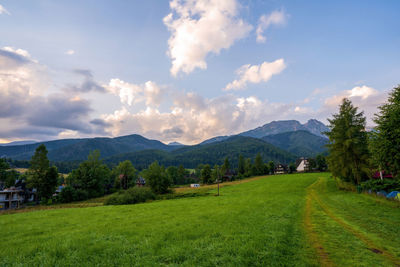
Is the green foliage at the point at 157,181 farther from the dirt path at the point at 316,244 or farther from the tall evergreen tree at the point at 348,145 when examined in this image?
the dirt path at the point at 316,244

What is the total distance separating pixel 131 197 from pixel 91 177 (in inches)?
1455

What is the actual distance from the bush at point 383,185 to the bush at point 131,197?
4915cm

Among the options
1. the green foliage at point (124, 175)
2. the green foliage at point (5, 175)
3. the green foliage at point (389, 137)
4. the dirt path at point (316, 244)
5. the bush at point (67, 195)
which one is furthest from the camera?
the green foliage at point (124, 175)

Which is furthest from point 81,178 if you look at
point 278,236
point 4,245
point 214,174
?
point 278,236

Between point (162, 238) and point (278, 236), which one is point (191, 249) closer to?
point (162, 238)

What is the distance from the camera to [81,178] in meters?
73.2

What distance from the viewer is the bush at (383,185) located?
26.4 metres

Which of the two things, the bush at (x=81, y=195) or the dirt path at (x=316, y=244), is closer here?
the dirt path at (x=316, y=244)

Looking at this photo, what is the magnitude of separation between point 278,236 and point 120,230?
1097cm

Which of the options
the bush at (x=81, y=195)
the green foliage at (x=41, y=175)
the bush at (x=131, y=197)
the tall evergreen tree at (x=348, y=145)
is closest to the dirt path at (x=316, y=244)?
the tall evergreen tree at (x=348, y=145)

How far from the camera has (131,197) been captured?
48156 millimetres

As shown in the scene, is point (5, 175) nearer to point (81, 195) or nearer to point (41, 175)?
point (41, 175)

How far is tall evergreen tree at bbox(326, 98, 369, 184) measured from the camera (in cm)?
3484

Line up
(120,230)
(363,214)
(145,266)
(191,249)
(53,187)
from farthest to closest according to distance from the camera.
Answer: (53,187) < (363,214) < (120,230) < (191,249) < (145,266)
